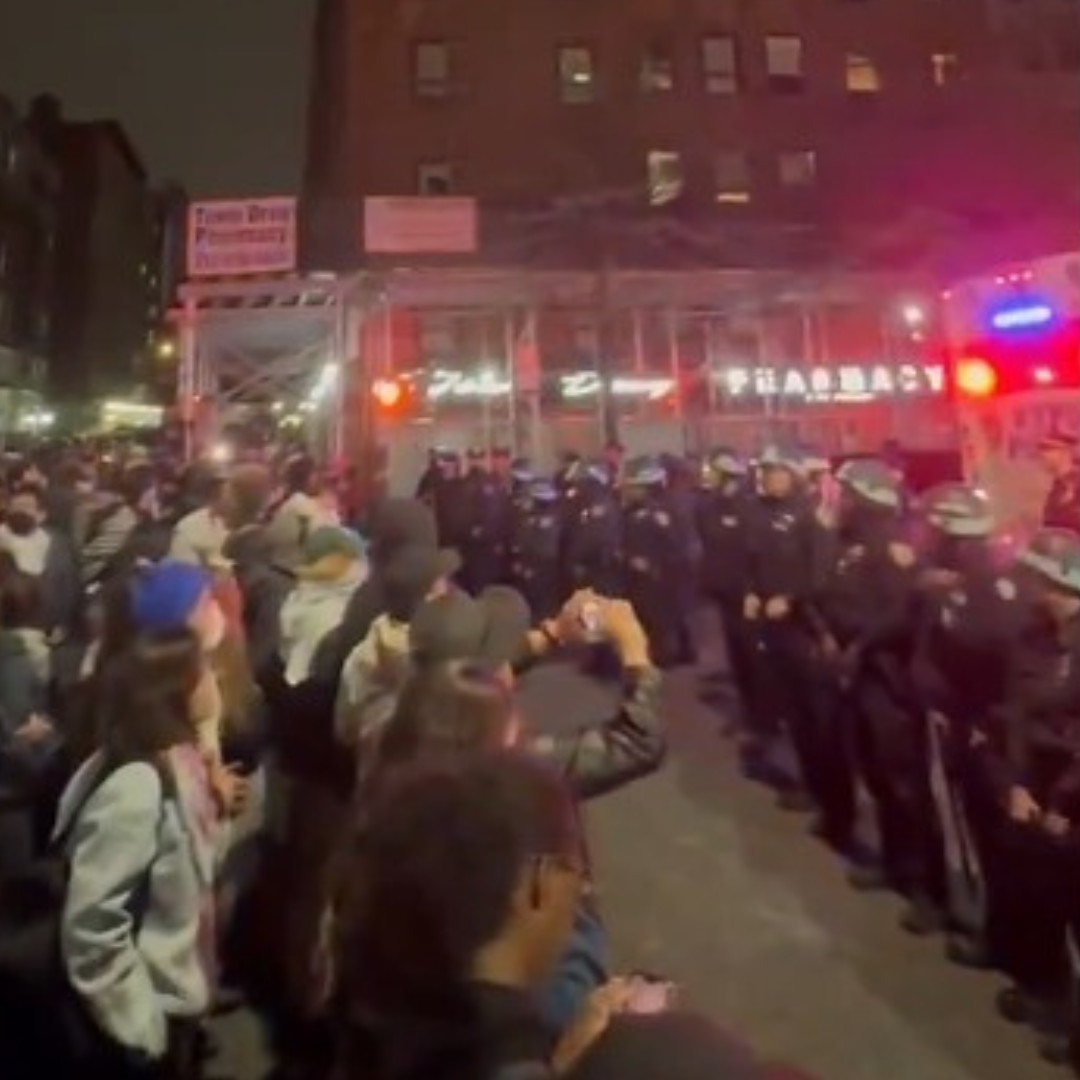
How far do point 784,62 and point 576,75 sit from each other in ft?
18.1

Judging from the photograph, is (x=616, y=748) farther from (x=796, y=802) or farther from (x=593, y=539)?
(x=593, y=539)

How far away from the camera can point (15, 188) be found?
185 ft

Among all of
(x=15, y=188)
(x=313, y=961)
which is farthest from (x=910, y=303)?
(x=15, y=188)

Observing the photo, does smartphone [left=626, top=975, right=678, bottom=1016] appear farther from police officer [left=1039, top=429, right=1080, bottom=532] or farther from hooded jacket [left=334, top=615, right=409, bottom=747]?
police officer [left=1039, top=429, right=1080, bottom=532]

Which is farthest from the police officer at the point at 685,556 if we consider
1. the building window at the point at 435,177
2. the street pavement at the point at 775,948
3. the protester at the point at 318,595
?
the building window at the point at 435,177

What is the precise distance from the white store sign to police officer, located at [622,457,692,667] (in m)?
8.15

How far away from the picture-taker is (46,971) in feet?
10.6

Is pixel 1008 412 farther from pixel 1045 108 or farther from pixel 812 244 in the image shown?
pixel 1045 108

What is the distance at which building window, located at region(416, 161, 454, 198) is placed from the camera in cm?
3300

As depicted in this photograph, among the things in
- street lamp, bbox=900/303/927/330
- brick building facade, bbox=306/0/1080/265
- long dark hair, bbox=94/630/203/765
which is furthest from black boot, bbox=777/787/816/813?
brick building facade, bbox=306/0/1080/265

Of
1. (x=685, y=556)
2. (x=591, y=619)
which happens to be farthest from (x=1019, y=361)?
(x=591, y=619)

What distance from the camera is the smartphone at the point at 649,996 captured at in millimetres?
1533

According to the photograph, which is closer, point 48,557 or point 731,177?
point 48,557

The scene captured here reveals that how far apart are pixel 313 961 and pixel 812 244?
726 inches
